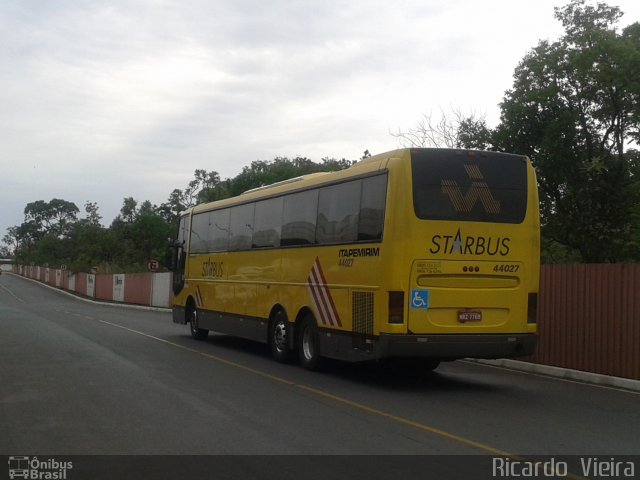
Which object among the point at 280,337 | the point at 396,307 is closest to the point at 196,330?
the point at 280,337

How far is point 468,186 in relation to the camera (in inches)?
476

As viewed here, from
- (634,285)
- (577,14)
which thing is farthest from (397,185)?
(577,14)

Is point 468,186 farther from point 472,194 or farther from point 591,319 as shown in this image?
point 591,319

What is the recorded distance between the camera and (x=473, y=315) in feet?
39.4

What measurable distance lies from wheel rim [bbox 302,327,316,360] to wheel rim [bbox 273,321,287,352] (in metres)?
0.80

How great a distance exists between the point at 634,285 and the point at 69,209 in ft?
511

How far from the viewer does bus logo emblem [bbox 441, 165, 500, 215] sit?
12.0 m

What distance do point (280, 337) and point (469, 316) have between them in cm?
476

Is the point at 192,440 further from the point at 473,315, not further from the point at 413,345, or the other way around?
the point at 473,315


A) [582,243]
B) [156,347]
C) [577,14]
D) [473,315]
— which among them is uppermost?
[577,14]

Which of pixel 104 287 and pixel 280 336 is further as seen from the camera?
pixel 104 287

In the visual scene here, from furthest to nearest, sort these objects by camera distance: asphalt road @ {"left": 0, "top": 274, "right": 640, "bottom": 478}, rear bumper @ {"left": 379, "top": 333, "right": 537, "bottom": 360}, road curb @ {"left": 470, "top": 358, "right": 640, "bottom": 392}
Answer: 1. road curb @ {"left": 470, "top": 358, "right": 640, "bottom": 392}
2. rear bumper @ {"left": 379, "top": 333, "right": 537, "bottom": 360}
3. asphalt road @ {"left": 0, "top": 274, "right": 640, "bottom": 478}

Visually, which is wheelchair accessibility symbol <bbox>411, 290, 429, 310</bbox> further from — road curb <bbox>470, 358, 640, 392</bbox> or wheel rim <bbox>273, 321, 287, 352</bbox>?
wheel rim <bbox>273, 321, 287, 352</bbox>

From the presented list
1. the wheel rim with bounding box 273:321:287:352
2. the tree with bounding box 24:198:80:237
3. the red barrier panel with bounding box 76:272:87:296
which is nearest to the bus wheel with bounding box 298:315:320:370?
the wheel rim with bounding box 273:321:287:352
